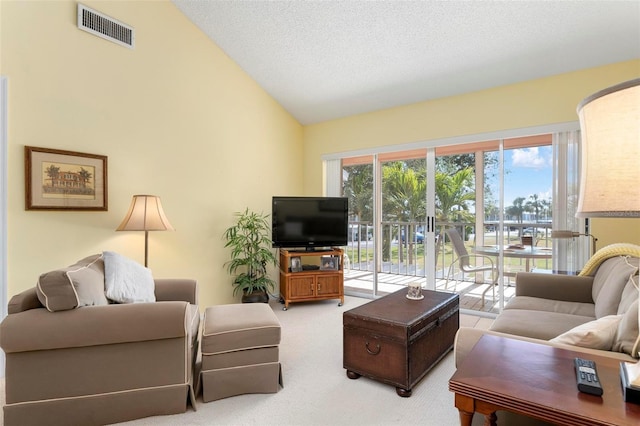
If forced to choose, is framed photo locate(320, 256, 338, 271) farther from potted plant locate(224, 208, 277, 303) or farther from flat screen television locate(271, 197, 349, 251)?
potted plant locate(224, 208, 277, 303)

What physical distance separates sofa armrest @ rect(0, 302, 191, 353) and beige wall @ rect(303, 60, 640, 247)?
3.34 meters

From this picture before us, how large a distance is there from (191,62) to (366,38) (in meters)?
1.90

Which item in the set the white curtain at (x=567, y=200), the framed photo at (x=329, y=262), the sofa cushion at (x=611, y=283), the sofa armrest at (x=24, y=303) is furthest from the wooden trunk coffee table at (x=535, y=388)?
the framed photo at (x=329, y=262)

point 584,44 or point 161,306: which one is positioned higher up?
point 584,44

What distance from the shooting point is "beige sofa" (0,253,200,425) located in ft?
5.33

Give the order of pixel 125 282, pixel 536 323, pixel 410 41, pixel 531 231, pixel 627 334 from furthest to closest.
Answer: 1. pixel 531 231
2. pixel 410 41
3. pixel 125 282
4. pixel 536 323
5. pixel 627 334

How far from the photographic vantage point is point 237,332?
2.03 meters

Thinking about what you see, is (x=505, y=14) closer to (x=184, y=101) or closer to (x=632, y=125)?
(x=632, y=125)

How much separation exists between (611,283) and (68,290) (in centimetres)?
319

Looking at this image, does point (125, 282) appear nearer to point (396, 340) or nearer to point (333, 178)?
point (396, 340)

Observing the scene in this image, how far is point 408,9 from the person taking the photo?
2768 millimetres

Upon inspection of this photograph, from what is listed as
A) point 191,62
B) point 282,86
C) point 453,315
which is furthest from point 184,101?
point 453,315

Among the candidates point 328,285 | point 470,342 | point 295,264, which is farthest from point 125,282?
point 328,285

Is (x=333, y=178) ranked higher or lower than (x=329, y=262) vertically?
higher
